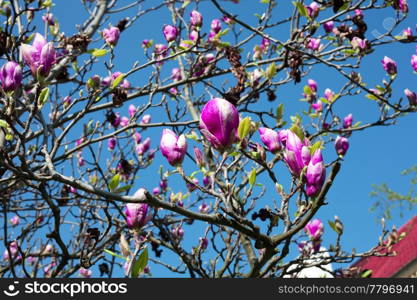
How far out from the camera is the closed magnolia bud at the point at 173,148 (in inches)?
58.1

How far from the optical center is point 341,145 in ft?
7.47

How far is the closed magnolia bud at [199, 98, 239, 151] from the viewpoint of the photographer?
1246 millimetres

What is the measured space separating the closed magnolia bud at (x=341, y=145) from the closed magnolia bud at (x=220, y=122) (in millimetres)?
1063

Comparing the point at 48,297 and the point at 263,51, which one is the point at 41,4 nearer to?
the point at 263,51

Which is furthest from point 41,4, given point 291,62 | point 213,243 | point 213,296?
point 213,296

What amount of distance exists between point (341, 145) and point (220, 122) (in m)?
1.17

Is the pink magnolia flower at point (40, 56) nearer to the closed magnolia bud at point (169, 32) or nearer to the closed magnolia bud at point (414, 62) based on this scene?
the closed magnolia bud at point (169, 32)

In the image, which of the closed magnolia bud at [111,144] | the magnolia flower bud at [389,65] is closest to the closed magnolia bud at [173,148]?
the magnolia flower bud at [389,65]

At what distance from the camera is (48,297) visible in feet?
4.74

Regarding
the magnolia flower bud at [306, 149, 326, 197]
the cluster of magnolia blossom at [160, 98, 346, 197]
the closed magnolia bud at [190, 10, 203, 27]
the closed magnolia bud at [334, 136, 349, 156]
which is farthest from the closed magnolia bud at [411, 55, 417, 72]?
the magnolia flower bud at [306, 149, 326, 197]

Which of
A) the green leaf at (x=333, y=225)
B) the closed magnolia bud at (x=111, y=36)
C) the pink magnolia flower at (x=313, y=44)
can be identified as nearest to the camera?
the green leaf at (x=333, y=225)

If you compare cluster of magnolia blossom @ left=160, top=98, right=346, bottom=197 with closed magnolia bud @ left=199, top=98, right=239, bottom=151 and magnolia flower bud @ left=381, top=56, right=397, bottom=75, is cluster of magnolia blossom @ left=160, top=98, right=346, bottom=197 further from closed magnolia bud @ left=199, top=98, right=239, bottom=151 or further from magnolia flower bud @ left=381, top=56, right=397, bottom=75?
magnolia flower bud @ left=381, top=56, right=397, bottom=75

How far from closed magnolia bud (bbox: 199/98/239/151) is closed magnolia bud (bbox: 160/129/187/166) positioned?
0.60 feet

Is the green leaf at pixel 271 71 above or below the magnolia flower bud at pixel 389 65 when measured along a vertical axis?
below
